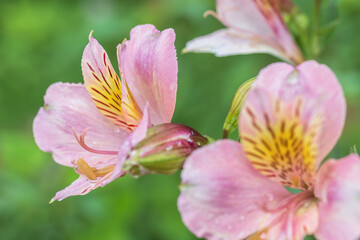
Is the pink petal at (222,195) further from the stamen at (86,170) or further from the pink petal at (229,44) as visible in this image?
the pink petal at (229,44)

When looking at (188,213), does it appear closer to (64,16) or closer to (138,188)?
(138,188)

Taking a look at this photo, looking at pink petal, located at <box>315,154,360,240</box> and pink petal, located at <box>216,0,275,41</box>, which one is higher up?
pink petal, located at <box>216,0,275,41</box>

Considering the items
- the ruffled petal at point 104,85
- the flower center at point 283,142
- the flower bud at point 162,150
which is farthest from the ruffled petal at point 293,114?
the ruffled petal at point 104,85

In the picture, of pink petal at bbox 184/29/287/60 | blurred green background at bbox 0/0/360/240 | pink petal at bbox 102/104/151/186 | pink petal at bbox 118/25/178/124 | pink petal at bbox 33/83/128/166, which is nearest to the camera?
pink petal at bbox 102/104/151/186

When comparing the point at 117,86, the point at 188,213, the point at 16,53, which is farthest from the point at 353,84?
the point at 16,53

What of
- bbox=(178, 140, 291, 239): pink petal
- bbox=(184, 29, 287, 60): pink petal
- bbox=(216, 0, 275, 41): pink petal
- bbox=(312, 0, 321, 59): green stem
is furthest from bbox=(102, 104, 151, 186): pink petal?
bbox=(312, 0, 321, 59): green stem

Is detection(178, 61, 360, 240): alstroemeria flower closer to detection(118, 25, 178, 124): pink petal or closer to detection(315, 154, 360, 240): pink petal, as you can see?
detection(315, 154, 360, 240): pink petal

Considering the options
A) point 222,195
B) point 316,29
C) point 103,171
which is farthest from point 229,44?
point 222,195

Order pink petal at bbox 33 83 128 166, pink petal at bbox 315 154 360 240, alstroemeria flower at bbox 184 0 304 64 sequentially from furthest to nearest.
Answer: alstroemeria flower at bbox 184 0 304 64 → pink petal at bbox 33 83 128 166 → pink petal at bbox 315 154 360 240

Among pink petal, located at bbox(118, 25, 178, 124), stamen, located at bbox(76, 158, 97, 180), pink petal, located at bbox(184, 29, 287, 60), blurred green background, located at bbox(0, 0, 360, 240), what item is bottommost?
blurred green background, located at bbox(0, 0, 360, 240)
